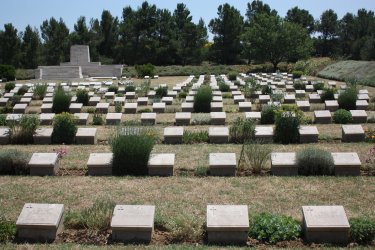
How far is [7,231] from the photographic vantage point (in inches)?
245

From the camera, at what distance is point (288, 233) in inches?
241

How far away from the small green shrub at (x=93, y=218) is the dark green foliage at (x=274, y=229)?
1.88m

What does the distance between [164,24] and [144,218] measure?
5390cm

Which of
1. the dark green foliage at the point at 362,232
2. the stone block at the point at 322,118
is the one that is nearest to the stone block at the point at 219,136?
the stone block at the point at 322,118

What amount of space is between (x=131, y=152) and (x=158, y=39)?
5089 cm

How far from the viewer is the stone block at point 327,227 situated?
19.5 feet

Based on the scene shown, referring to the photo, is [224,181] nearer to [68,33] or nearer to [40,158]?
[40,158]

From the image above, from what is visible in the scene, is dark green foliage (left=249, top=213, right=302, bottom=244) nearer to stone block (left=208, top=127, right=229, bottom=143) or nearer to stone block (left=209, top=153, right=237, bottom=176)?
stone block (left=209, top=153, right=237, bottom=176)

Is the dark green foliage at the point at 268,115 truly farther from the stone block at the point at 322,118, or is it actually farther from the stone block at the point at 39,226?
the stone block at the point at 39,226

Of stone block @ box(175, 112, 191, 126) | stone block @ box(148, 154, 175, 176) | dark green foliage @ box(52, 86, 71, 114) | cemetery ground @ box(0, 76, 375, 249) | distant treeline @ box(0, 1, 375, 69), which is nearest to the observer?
cemetery ground @ box(0, 76, 375, 249)

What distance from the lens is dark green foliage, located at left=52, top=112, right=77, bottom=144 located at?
1245cm

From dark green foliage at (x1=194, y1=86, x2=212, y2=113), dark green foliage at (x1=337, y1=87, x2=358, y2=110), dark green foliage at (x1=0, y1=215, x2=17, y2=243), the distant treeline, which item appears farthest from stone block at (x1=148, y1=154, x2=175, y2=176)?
the distant treeline

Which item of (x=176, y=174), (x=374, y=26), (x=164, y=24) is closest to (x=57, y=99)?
(x=176, y=174)

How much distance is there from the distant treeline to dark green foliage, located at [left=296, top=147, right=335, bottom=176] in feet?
126
